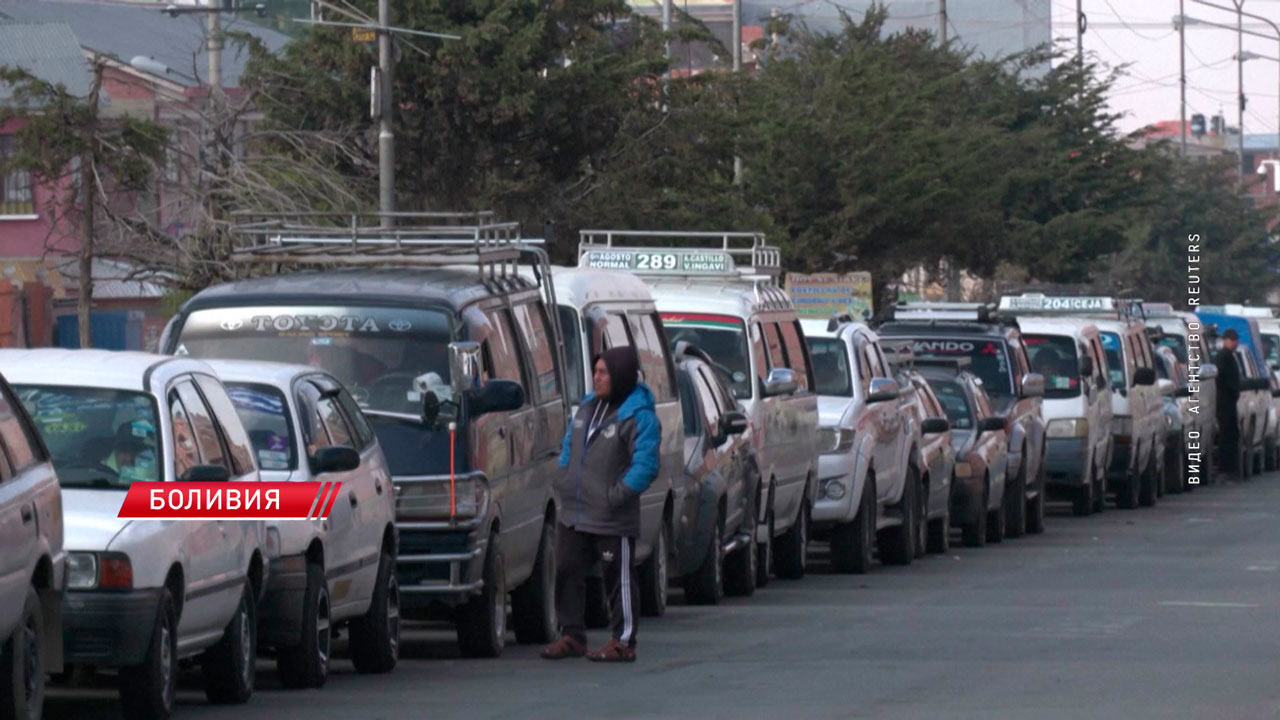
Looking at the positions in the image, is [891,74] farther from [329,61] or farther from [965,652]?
[965,652]

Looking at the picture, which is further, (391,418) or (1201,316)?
(1201,316)

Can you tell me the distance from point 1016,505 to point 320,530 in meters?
15.4

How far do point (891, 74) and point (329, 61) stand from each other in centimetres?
1198

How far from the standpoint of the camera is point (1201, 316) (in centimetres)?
4444

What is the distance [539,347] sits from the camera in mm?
14531

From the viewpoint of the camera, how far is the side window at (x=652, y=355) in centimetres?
1617

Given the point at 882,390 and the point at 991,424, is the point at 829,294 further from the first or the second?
the point at 882,390

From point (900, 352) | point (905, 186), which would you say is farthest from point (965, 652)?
point (905, 186)

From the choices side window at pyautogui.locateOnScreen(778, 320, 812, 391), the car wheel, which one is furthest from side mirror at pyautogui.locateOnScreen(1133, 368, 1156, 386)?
side window at pyautogui.locateOnScreen(778, 320, 812, 391)

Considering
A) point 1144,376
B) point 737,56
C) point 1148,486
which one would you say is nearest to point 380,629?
point 1144,376

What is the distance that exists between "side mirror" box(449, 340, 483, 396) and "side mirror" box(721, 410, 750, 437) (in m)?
4.64

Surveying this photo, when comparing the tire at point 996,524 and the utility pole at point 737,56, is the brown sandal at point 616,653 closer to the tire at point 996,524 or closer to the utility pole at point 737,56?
the tire at point 996,524
